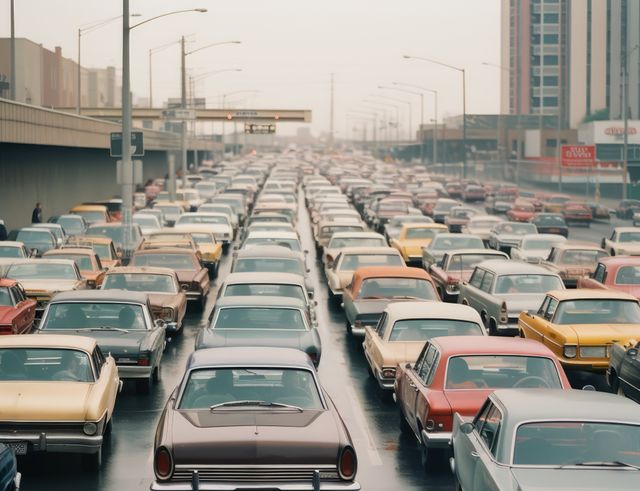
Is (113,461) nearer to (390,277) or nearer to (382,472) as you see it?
(382,472)

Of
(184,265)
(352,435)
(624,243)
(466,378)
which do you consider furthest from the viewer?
(624,243)

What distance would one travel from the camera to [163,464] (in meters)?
9.66

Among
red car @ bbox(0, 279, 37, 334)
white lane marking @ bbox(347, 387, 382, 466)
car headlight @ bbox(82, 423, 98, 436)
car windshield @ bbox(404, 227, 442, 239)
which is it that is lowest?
white lane marking @ bbox(347, 387, 382, 466)

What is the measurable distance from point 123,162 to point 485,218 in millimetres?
15387

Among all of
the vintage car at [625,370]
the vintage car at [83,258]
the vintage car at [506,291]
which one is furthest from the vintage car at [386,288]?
the vintage car at [83,258]

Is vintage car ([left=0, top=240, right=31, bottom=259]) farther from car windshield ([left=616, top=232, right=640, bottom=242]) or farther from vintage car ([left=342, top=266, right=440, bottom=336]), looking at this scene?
car windshield ([left=616, top=232, right=640, bottom=242])

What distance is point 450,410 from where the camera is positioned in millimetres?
11977

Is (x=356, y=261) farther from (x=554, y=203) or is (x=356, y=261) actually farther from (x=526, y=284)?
(x=554, y=203)

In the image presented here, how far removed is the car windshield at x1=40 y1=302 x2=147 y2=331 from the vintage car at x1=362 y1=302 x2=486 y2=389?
321cm

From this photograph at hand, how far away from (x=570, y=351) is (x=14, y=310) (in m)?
8.37

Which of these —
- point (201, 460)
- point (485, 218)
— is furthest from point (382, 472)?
point (485, 218)

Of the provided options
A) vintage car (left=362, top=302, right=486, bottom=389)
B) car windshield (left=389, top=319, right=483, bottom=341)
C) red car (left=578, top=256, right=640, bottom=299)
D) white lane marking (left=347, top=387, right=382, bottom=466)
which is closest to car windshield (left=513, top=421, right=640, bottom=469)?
white lane marking (left=347, top=387, right=382, bottom=466)

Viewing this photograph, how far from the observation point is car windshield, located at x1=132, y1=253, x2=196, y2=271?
2620 cm

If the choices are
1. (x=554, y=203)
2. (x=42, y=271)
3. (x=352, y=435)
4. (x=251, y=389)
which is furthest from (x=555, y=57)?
(x=251, y=389)
